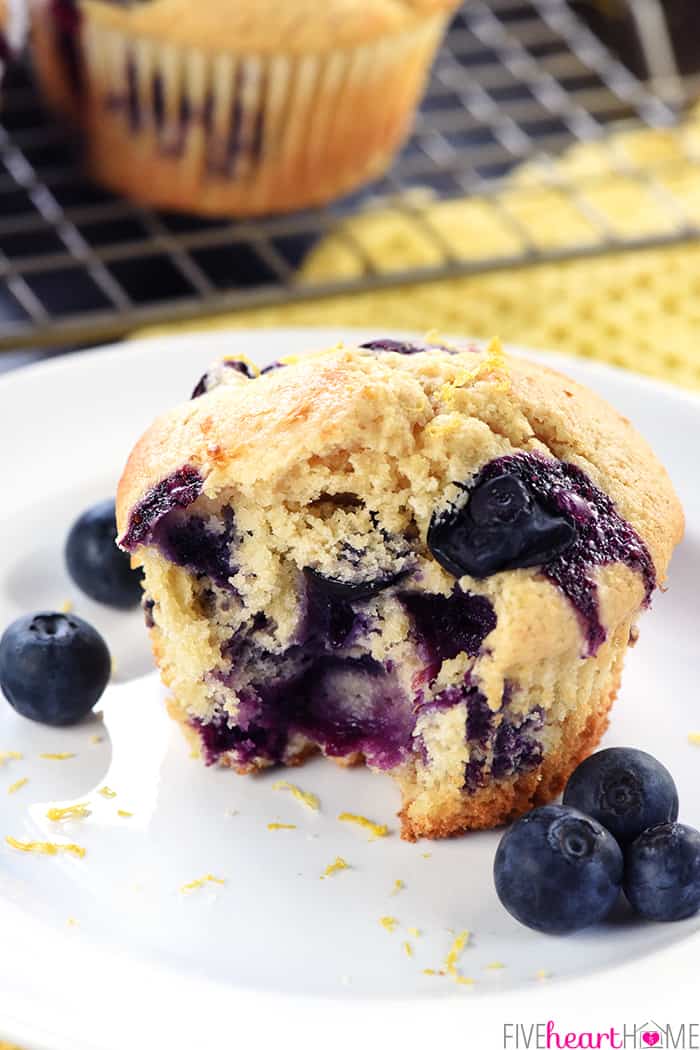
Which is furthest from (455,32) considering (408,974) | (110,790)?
(408,974)

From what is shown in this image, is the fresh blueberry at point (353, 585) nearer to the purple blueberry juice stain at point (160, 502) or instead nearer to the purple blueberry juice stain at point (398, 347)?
the purple blueberry juice stain at point (160, 502)

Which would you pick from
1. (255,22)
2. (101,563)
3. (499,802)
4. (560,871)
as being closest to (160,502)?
(101,563)

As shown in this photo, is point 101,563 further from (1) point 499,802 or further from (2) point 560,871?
(2) point 560,871

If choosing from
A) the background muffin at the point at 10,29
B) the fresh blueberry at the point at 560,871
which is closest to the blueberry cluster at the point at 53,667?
the fresh blueberry at the point at 560,871

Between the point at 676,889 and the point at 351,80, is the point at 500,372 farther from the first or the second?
the point at 351,80

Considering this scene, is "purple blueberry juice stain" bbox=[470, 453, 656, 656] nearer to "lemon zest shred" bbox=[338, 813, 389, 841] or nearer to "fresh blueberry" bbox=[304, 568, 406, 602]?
"fresh blueberry" bbox=[304, 568, 406, 602]

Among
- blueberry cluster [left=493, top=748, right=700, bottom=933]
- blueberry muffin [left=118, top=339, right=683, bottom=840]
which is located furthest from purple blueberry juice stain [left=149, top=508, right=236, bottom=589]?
blueberry cluster [left=493, top=748, right=700, bottom=933]
